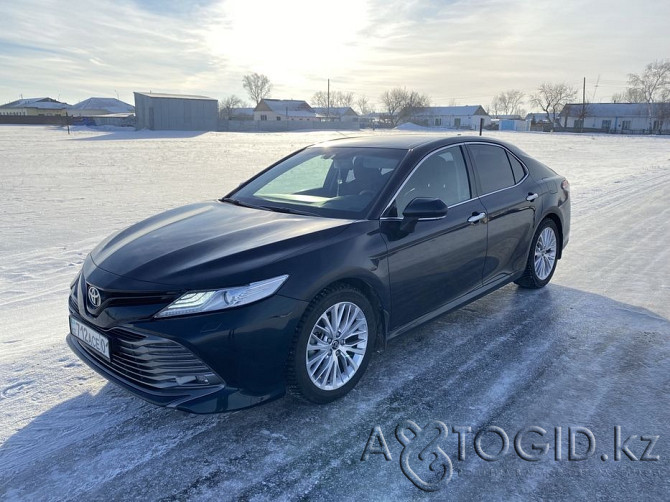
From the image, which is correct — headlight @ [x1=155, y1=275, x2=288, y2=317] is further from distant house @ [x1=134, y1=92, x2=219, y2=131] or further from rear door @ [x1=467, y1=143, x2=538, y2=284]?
distant house @ [x1=134, y1=92, x2=219, y2=131]

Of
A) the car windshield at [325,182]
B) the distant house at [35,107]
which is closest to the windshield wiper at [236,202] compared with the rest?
the car windshield at [325,182]

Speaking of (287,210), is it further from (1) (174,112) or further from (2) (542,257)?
(1) (174,112)

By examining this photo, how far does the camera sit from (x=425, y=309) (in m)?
3.85

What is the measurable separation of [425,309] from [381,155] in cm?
125

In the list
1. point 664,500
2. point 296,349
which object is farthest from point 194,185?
point 664,500

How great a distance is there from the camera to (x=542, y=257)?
5.41 meters

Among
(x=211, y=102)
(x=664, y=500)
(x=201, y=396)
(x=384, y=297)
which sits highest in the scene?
(x=211, y=102)

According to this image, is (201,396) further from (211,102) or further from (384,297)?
(211,102)

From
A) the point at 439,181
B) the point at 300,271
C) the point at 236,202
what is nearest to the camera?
the point at 300,271

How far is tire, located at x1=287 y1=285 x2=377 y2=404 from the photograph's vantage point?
2967 millimetres

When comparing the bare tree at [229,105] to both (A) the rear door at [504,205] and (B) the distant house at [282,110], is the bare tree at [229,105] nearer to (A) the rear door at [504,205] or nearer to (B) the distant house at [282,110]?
(B) the distant house at [282,110]

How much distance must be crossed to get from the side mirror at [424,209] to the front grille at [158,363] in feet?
5.33

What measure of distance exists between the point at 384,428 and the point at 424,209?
1.42m

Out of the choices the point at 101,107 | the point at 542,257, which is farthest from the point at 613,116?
the point at 101,107
